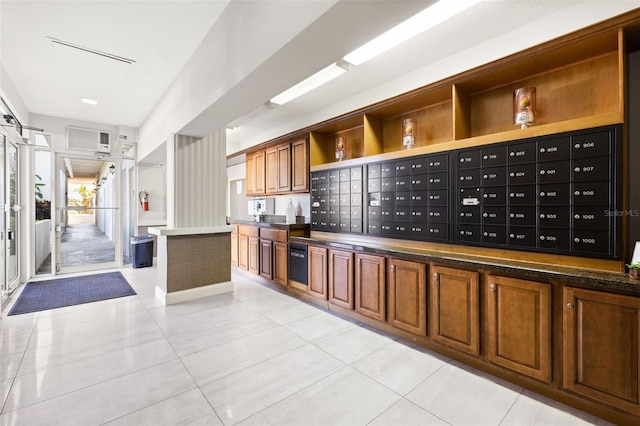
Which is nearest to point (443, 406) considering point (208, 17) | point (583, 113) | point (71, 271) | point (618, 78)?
point (583, 113)

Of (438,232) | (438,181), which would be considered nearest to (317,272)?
(438,232)

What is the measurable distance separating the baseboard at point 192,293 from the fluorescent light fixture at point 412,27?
351cm

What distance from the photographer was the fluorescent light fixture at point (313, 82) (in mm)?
2960

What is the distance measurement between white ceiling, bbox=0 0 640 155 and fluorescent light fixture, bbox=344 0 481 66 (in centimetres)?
22

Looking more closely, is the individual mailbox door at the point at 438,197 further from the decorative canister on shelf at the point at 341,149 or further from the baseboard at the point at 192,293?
the baseboard at the point at 192,293

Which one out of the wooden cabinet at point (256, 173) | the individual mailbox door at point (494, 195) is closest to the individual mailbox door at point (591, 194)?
the individual mailbox door at point (494, 195)

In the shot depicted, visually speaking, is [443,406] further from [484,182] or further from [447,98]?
[447,98]

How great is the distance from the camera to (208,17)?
2664 millimetres

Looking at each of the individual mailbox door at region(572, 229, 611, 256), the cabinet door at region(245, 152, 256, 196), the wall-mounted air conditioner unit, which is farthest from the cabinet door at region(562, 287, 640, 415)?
the wall-mounted air conditioner unit

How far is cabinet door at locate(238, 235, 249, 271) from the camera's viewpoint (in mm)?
5402

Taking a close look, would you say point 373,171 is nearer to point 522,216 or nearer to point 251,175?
point 522,216

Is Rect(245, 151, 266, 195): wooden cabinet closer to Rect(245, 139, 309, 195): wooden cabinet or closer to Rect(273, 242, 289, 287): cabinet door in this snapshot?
Rect(245, 139, 309, 195): wooden cabinet

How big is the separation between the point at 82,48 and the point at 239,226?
3.41 m

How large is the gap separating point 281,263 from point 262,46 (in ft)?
10.6
